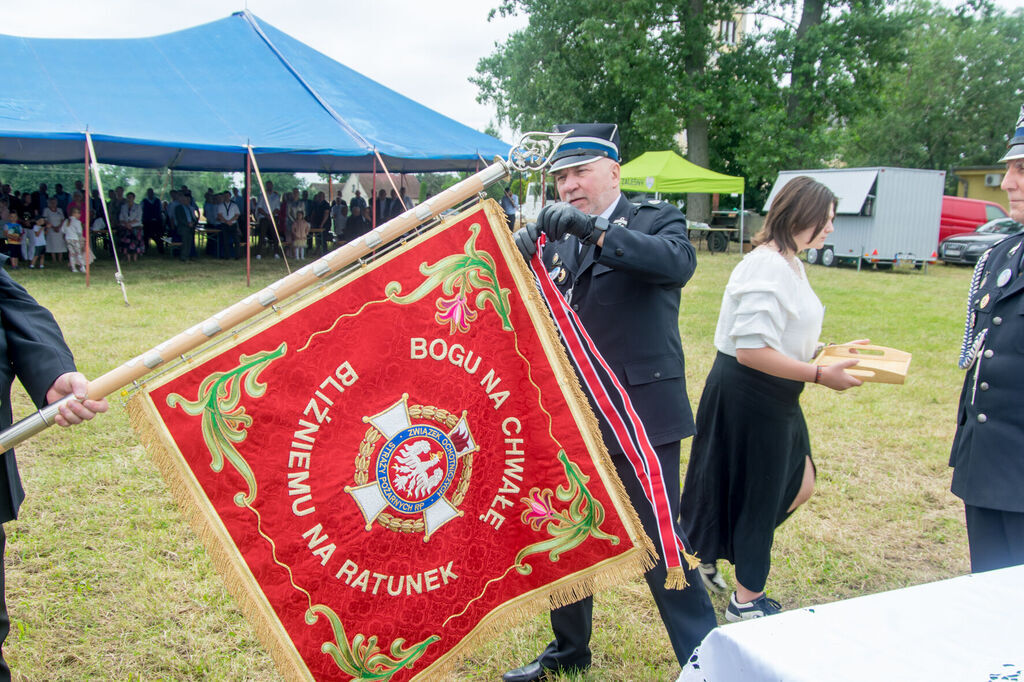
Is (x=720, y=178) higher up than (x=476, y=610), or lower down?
higher up

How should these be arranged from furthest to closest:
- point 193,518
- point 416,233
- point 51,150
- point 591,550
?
1. point 51,150
2. point 591,550
3. point 416,233
4. point 193,518

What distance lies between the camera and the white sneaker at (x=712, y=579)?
Answer: 331cm

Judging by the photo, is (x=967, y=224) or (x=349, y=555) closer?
(x=349, y=555)

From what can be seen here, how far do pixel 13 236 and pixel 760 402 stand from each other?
49.6 feet

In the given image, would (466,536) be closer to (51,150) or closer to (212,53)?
(212,53)

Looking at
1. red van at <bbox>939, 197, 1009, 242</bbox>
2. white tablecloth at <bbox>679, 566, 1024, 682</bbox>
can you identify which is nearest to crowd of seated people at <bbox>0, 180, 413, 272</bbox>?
white tablecloth at <bbox>679, 566, 1024, 682</bbox>

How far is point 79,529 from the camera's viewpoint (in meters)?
3.65

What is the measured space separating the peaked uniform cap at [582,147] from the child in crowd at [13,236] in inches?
574

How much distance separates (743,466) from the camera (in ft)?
9.77

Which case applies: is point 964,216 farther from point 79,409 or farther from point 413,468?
point 79,409

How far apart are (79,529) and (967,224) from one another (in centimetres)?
2360

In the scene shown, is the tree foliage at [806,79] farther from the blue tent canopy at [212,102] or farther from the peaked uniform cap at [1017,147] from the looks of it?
the peaked uniform cap at [1017,147]

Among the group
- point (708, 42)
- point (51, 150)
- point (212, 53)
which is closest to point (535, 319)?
point (212, 53)

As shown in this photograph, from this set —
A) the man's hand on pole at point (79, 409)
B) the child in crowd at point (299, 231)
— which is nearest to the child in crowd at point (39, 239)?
the child in crowd at point (299, 231)
